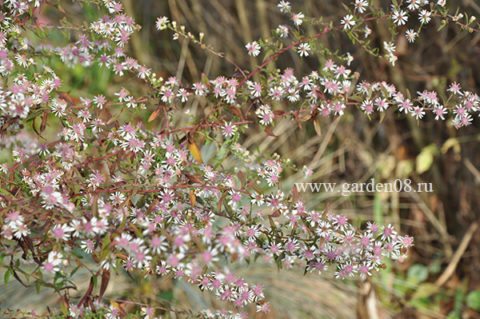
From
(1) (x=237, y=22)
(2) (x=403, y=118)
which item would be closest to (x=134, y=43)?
(1) (x=237, y=22)

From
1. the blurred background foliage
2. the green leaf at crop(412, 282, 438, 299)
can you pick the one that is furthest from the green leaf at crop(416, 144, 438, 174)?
the green leaf at crop(412, 282, 438, 299)

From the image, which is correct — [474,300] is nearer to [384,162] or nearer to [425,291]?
[425,291]

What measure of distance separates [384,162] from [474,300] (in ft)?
2.06

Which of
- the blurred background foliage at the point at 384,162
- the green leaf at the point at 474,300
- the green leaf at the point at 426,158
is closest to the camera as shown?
the blurred background foliage at the point at 384,162

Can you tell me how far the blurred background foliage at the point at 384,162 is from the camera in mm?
1575

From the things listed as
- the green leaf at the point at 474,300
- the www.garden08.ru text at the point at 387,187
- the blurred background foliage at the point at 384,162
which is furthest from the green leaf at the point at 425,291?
the www.garden08.ru text at the point at 387,187

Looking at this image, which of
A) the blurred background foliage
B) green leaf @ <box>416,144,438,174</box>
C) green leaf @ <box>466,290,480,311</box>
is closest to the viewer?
the blurred background foliage

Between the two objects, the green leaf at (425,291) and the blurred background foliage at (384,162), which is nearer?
the blurred background foliage at (384,162)

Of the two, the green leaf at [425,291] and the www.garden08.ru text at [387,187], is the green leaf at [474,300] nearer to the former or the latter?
the green leaf at [425,291]

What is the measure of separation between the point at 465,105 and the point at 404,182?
1.07 meters

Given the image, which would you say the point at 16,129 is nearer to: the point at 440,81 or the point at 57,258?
the point at 57,258

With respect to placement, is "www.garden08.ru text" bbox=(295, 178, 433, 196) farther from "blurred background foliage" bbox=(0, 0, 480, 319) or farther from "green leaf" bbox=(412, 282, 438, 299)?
"green leaf" bbox=(412, 282, 438, 299)

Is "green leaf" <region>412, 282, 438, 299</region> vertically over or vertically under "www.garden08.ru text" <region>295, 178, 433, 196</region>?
under

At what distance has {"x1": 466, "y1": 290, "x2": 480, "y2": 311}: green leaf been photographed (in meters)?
1.70
